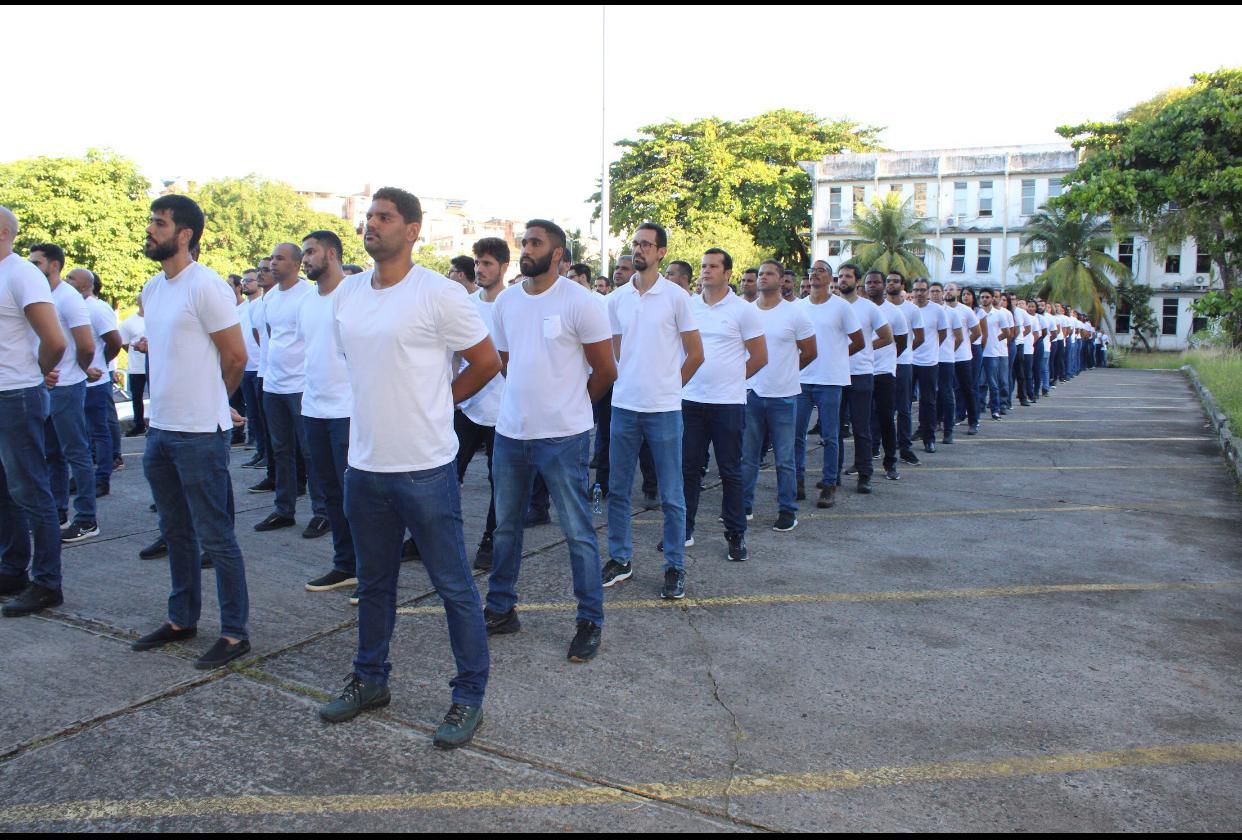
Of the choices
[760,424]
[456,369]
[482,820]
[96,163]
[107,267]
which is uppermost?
[96,163]

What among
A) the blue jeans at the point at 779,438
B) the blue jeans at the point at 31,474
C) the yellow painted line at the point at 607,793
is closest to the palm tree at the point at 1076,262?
the blue jeans at the point at 779,438

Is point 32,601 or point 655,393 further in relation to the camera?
point 655,393

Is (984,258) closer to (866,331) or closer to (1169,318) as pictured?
(1169,318)

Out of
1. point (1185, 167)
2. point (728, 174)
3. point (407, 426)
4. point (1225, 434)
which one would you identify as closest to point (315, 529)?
point (407, 426)

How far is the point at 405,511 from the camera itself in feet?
12.2

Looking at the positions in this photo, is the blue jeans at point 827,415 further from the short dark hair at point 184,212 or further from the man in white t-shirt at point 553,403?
the short dark hair at point 184,212

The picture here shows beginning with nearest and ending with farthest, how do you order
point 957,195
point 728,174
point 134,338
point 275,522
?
point 275,522 < point 134,338 < point 728,174 < point 957,195

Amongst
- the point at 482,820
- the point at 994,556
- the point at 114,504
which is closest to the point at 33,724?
the point at 482,820

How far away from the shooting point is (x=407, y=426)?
3686 millimetres

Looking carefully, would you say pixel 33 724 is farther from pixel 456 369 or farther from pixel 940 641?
pixel 940 641

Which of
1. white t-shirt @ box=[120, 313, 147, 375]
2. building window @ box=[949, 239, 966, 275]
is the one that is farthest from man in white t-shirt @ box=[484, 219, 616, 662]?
building window @ box=[949, 239, 966, 275]

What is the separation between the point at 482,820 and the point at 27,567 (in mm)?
3968

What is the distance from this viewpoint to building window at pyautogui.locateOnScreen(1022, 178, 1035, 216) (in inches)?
2080

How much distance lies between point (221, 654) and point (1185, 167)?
1608 centimetres
